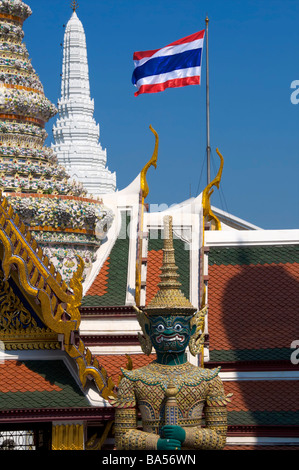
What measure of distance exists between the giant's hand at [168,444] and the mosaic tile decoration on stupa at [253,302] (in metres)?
3.84

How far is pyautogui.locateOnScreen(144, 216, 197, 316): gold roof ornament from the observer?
15734 mm

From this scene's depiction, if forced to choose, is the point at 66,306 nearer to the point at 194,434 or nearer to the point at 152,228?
the point at 194,434

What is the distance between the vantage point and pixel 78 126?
191 feet

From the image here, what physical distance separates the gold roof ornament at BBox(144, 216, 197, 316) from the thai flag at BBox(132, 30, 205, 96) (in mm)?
6641

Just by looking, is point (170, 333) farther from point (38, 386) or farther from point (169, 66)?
point (169, 66)

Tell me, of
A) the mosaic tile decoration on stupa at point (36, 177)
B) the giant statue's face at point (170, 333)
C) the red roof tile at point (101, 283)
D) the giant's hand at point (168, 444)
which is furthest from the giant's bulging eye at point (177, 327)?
the mosaic tile decoration on stupa at point (36, 177)

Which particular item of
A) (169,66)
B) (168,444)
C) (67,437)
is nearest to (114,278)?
(67,437)

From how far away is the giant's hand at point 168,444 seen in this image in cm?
1482

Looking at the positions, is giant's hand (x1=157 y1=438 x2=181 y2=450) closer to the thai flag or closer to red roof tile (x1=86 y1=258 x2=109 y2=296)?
red roof tile (x1=86 y1=258 x2=109 y2=296)

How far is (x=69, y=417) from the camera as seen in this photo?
16328 millimetres

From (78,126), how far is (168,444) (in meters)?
44.5

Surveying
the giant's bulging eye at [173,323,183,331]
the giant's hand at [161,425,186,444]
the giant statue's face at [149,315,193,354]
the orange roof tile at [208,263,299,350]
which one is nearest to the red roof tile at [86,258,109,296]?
the orange roof tile at [208,263,299,350]
